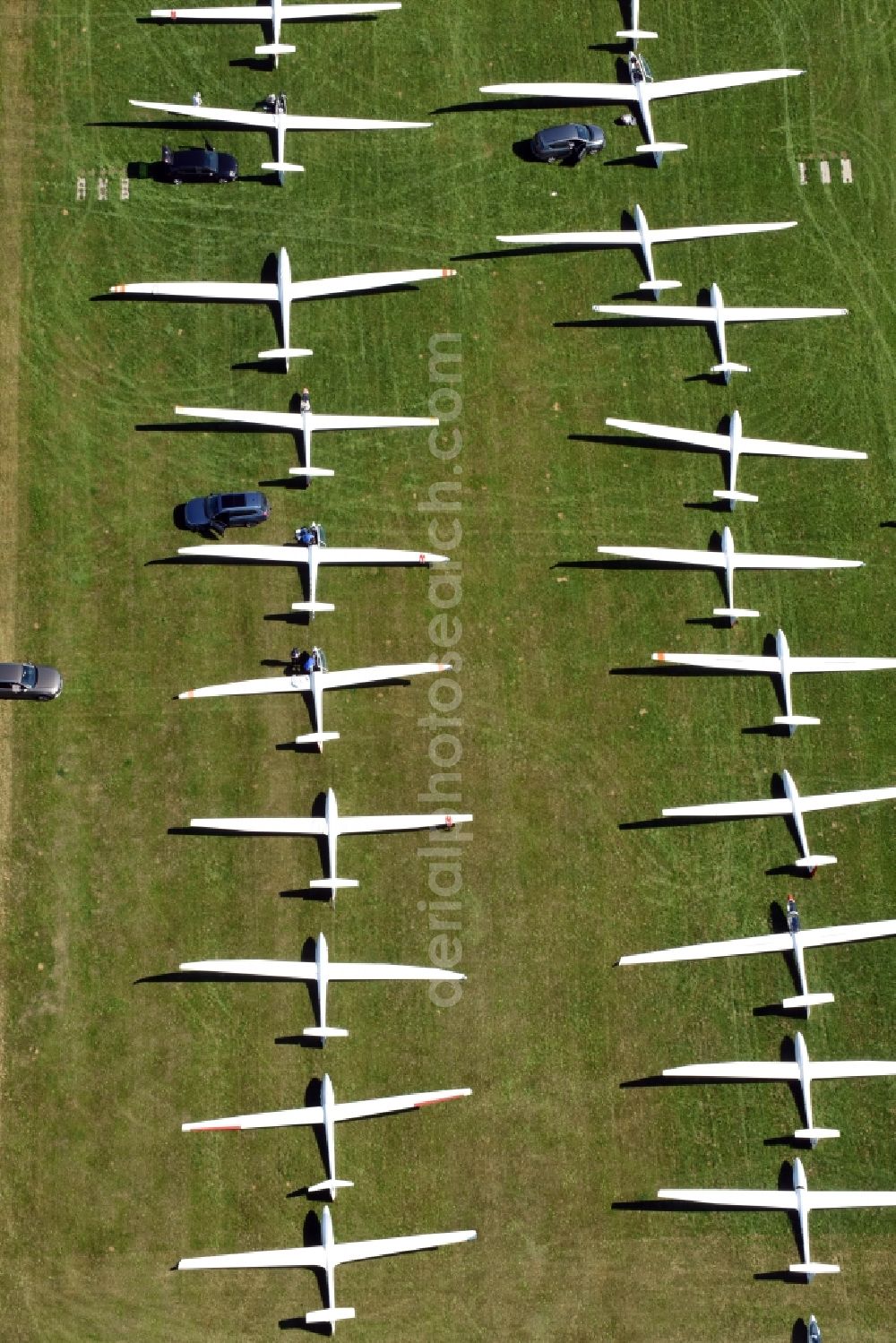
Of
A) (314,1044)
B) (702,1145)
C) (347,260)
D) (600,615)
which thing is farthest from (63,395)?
(702,1145)

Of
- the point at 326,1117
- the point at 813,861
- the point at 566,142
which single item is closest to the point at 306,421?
the point at 566,142

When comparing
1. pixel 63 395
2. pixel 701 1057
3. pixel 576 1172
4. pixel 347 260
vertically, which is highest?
pixel 347 260

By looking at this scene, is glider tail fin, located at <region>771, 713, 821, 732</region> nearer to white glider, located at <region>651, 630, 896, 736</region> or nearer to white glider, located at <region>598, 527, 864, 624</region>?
white glider, located at <region>651, 630, 896, 736</region>

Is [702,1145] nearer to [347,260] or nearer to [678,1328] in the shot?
[678,1328]

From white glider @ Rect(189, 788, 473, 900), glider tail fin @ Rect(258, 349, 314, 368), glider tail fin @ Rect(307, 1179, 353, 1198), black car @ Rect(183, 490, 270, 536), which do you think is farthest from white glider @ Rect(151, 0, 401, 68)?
glider tail fin @ Rect(307, 1179, 353, 1198)

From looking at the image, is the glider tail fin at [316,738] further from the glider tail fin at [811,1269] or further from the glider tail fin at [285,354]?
the glider tail fin at [811,1269]

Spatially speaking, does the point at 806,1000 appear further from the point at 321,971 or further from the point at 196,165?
the point at 196,165
